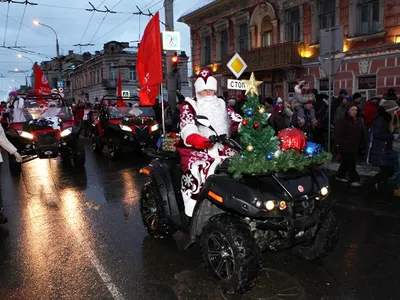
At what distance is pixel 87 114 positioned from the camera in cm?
2056

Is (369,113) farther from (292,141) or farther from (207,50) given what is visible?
(207,50)

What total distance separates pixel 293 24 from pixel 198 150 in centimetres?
1704

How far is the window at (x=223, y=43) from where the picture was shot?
24277 mm

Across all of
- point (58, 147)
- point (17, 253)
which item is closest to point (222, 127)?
point (17, 253)

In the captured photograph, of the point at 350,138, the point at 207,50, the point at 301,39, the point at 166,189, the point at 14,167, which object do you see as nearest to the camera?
the point at 166,189

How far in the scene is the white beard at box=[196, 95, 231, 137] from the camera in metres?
4.09

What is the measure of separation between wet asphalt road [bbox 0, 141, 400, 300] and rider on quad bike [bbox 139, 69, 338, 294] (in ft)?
1.12

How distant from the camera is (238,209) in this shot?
123 inches

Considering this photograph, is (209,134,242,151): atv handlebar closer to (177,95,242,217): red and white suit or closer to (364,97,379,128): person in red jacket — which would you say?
(177,95,242,217): red and white suit

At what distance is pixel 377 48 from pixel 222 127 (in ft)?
43.9

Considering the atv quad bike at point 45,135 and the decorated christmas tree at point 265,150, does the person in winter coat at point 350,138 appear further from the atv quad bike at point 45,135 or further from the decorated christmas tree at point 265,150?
the atv quad bike at point 45,135

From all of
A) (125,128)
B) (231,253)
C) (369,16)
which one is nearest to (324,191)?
(231,253)

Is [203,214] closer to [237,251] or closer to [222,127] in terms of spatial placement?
[237,251]

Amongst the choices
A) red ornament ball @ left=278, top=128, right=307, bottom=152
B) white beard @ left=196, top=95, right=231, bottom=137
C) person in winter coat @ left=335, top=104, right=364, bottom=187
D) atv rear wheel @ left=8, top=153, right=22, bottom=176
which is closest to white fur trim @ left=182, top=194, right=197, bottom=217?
white beard @ left=196, top=95, right=231, bottom=137
